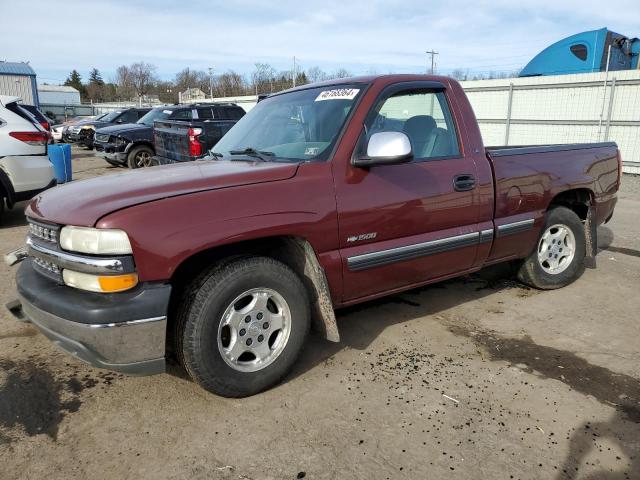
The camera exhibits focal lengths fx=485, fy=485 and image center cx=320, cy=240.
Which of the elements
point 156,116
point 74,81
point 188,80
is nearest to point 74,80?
point 74,81

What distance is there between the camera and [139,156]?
1321cm

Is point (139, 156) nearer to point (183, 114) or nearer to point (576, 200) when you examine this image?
point (183, 114)

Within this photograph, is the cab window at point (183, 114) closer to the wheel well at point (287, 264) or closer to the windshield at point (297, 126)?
the windshield at point (297, 126)

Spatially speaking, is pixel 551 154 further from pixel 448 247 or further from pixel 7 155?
pixel 7 155

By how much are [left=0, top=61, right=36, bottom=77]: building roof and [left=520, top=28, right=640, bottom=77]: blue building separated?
99.1 feet

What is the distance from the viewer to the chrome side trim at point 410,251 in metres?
3.16

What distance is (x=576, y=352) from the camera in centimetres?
349

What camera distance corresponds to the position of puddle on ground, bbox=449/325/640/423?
2.88 m

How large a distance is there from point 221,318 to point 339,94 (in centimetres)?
181

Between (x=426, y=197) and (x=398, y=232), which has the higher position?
(x=426, y=197)

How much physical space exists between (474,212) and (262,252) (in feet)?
5.66

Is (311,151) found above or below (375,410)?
above

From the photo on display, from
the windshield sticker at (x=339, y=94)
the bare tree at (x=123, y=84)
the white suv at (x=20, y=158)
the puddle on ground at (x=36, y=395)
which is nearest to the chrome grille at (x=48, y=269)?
the puddle on ground at (x=36, y=395)

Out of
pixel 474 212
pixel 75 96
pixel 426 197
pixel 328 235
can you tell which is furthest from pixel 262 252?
pixel 75 96
